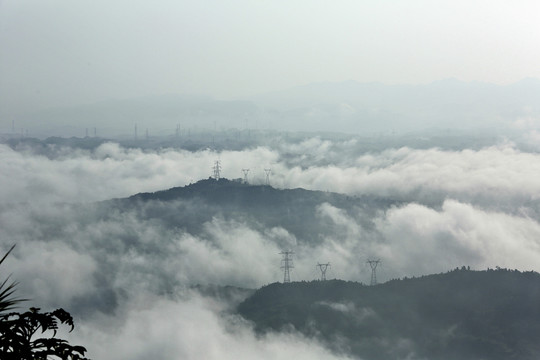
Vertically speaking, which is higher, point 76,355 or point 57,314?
point 57,314

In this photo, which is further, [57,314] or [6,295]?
[6,295]

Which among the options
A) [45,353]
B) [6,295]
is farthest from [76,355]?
[6,295]

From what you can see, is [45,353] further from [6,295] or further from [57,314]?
[6,295]

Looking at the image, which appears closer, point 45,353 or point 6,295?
point 45,353

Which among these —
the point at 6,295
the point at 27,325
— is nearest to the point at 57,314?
the point at 27,325

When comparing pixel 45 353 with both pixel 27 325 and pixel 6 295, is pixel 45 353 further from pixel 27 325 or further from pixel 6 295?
pixel 6 295

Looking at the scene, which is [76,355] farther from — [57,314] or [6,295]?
[6,295]

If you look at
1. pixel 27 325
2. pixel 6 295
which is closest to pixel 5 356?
pixel 27 325
